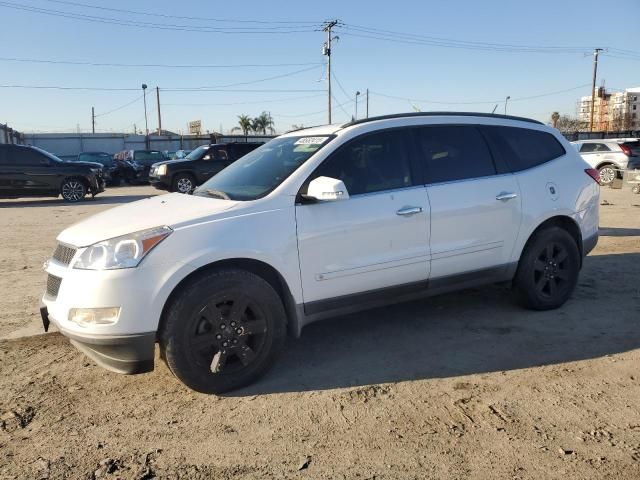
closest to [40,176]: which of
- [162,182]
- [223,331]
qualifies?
[162,182]

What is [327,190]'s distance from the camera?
3.63 metres

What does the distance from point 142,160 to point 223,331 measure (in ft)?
80.5

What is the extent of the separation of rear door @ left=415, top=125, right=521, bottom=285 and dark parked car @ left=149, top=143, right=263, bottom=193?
12089 mm

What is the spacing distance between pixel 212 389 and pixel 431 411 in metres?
1.41

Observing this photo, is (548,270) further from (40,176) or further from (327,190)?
(40,176)

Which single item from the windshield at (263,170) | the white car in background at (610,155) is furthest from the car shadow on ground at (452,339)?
the white car in background at (610,155)

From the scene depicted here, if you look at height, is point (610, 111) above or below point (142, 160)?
above

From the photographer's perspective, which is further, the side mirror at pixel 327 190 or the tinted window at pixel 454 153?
the tinted window at pixel 454 153

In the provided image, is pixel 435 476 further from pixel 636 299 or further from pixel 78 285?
pixel 636 299

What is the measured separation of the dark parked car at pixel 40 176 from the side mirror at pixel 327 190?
48.4 feet

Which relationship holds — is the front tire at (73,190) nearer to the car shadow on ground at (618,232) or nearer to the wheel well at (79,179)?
the wheel well at (79,179)

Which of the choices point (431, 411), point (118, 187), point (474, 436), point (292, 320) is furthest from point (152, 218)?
point (118, 187)

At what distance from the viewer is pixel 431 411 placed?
3295mm

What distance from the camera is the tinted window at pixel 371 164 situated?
158 inches
